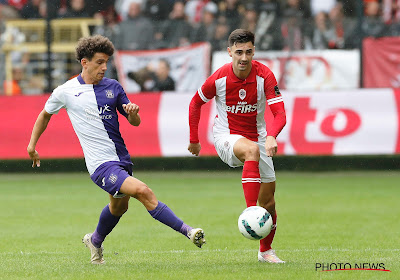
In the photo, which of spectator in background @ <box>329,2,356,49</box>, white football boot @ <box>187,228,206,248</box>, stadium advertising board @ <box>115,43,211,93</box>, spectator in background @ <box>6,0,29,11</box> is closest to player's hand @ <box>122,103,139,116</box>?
white football boot @ <box>187,228,206,248</box>

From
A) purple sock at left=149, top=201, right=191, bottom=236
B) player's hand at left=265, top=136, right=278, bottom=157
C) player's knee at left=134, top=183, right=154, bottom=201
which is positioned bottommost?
purple sock at left=149, top=201, right=191, bottom=236

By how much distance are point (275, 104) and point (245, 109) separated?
0.38 metres

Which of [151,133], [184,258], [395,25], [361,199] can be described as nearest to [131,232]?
[184,258]

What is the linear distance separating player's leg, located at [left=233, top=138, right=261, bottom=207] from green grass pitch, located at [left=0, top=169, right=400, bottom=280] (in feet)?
2.08

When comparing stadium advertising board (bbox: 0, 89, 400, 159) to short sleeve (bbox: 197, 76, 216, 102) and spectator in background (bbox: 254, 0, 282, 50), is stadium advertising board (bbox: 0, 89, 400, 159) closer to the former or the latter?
spectator in background (bbox: 254, 0, 282, 50)

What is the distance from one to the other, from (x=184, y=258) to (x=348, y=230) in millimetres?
2818

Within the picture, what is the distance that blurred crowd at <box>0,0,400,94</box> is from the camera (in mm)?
16594

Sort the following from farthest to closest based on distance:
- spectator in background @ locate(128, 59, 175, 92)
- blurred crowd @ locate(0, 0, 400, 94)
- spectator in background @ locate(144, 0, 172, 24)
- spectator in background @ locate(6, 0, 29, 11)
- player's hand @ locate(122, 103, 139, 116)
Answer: spectator in background @ locate(6, 0, 29, 11)
spectator in background @ locate(144, 0, 172, 24)
spectator in background @ locate(128, 59, 175, 92)
blurred crowd @ locate(0, 0, 400, 94)
player's hand @ locate(122, 103, 139, 116)

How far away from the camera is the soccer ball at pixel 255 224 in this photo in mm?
6617

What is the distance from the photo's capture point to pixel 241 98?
24.3 feet

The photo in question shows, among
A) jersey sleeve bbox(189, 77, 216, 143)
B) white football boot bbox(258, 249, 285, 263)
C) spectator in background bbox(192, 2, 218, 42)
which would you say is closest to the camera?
white football boot bbox(258, 249, 285, 263)

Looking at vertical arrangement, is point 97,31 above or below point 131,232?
above

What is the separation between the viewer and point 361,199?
12898 mm

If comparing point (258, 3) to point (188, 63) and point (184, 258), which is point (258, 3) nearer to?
point (188, 63)
